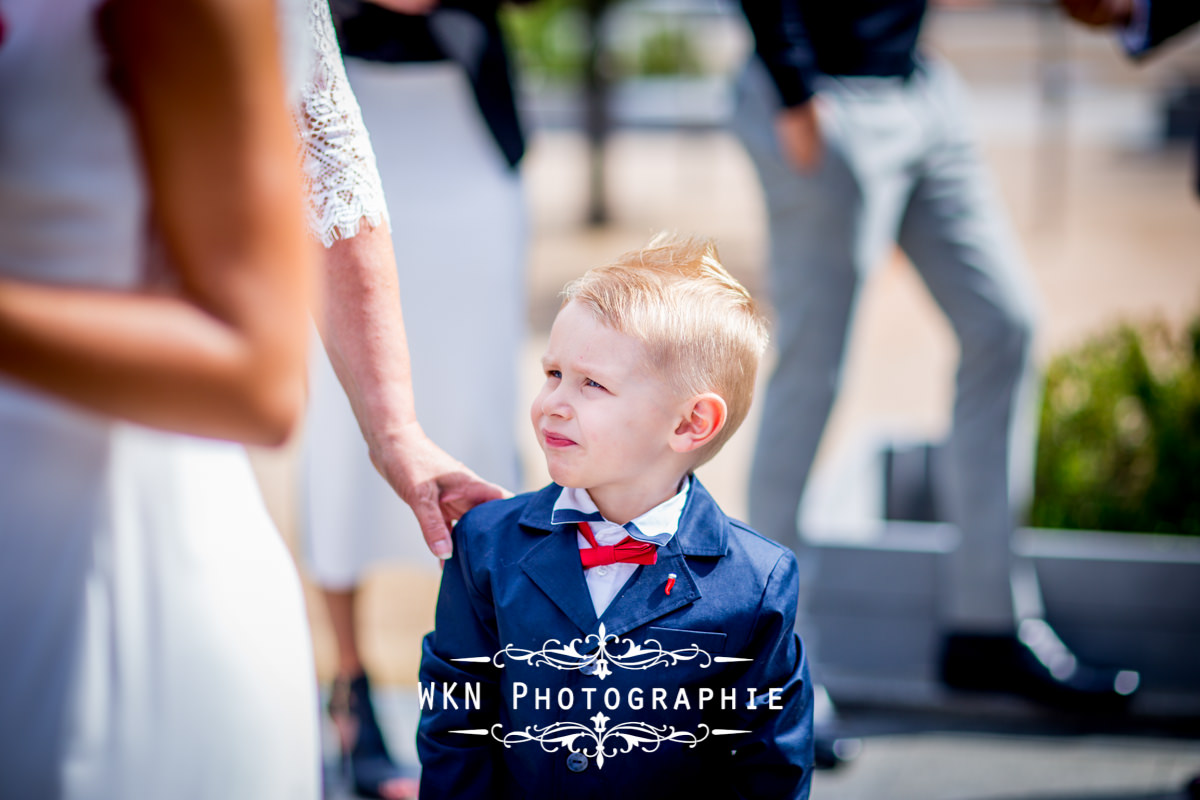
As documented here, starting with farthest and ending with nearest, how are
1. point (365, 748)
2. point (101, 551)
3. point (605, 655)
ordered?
point (365, 748), point (605, 655), point (101, 551)

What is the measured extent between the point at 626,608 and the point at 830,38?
193 cm

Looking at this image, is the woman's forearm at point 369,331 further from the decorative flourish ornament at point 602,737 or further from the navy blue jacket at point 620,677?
the decorative flourish ornament at point 602,737

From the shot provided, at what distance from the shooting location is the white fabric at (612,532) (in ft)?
4.32

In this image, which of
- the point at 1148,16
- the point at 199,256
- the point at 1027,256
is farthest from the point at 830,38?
the point at 1027,256

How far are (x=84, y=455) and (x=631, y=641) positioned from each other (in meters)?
0.58

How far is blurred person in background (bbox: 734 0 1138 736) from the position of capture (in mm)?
2775

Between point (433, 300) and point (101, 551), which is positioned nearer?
point (101, 551)

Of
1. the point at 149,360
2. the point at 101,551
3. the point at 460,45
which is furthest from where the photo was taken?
the point at 460,45

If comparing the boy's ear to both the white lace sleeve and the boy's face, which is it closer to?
the boy's face

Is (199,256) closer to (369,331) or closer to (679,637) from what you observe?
(369,331)

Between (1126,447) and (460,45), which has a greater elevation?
(460,45)

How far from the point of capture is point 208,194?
2.75 ft

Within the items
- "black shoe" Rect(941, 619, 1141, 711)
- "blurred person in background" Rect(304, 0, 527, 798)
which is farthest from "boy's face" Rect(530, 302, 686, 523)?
"black shoe" Rect(941, 619, 1141, 711)

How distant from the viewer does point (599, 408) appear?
4.27ft
